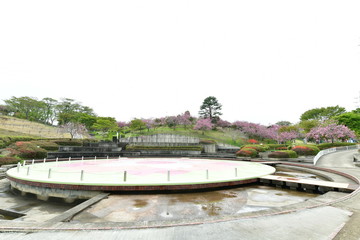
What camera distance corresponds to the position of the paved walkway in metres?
3.52

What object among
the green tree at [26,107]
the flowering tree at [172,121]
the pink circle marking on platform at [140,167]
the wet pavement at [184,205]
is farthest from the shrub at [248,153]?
the green tree at [26,107]

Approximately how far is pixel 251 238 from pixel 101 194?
598 centimetres

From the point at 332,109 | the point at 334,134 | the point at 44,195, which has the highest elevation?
the point at 332,109

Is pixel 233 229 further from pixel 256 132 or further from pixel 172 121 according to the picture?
pixel 172 121

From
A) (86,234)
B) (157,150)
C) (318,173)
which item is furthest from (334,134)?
(86,234)

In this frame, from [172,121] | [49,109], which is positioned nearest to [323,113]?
[172,121]

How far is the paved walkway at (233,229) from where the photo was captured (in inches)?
139

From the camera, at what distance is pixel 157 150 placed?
28.7 meters

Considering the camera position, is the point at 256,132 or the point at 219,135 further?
the point at 219,135

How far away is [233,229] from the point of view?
12.6ft

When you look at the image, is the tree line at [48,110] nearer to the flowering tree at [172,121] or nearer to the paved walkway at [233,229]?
the flowering tree at [172,121]

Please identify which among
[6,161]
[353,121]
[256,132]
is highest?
[353,121]

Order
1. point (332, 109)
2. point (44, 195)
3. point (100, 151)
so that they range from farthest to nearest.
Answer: point (332, 109) → point (100, 151) → point (44, 195)

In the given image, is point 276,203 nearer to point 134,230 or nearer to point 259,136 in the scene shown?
point 134,230
